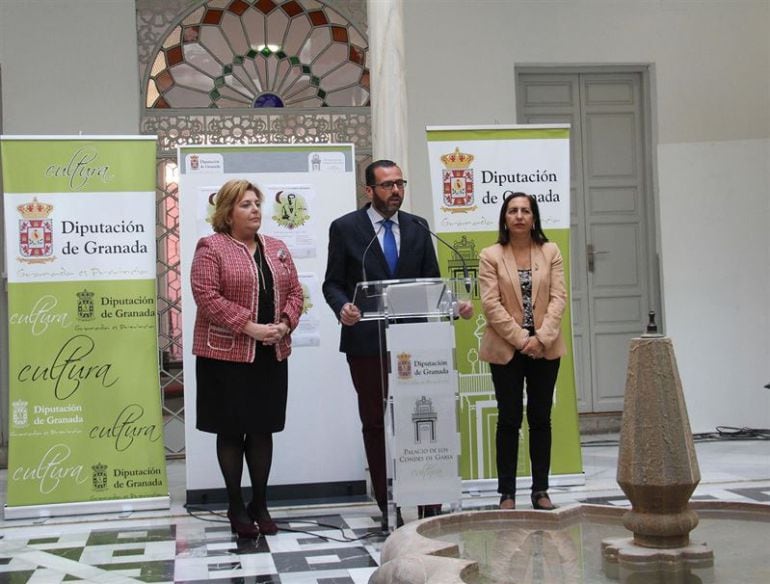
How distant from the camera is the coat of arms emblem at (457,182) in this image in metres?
6.25

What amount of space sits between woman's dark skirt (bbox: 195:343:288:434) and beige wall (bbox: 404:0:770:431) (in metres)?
4.07

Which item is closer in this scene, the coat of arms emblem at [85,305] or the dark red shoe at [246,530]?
the dark red shoe at [246,530]

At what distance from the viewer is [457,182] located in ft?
20.5

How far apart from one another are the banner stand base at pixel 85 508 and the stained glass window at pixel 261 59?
3.19m

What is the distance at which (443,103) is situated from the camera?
8.19 meters

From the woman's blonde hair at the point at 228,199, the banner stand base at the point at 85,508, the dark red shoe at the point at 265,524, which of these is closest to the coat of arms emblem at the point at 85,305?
the banner stand base at the point at 85,508

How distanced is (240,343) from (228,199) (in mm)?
652

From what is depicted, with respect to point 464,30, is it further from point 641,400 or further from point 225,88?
point 641,400

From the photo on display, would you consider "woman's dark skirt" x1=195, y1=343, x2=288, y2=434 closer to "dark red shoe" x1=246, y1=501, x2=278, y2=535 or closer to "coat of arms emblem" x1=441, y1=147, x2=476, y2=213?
"dark red shoe" x1=246, y1=501, x2=278, y2=535

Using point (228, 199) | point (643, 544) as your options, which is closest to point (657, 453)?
point (643, 544)

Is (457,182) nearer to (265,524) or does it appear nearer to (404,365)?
(404,365)

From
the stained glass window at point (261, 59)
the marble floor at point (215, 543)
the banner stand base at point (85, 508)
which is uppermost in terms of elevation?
the stained glass window at point (261, 59)

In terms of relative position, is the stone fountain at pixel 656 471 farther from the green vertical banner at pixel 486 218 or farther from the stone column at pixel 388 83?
the stone column at pixel 388 83

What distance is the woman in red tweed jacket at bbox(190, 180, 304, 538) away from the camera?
17.0ft
